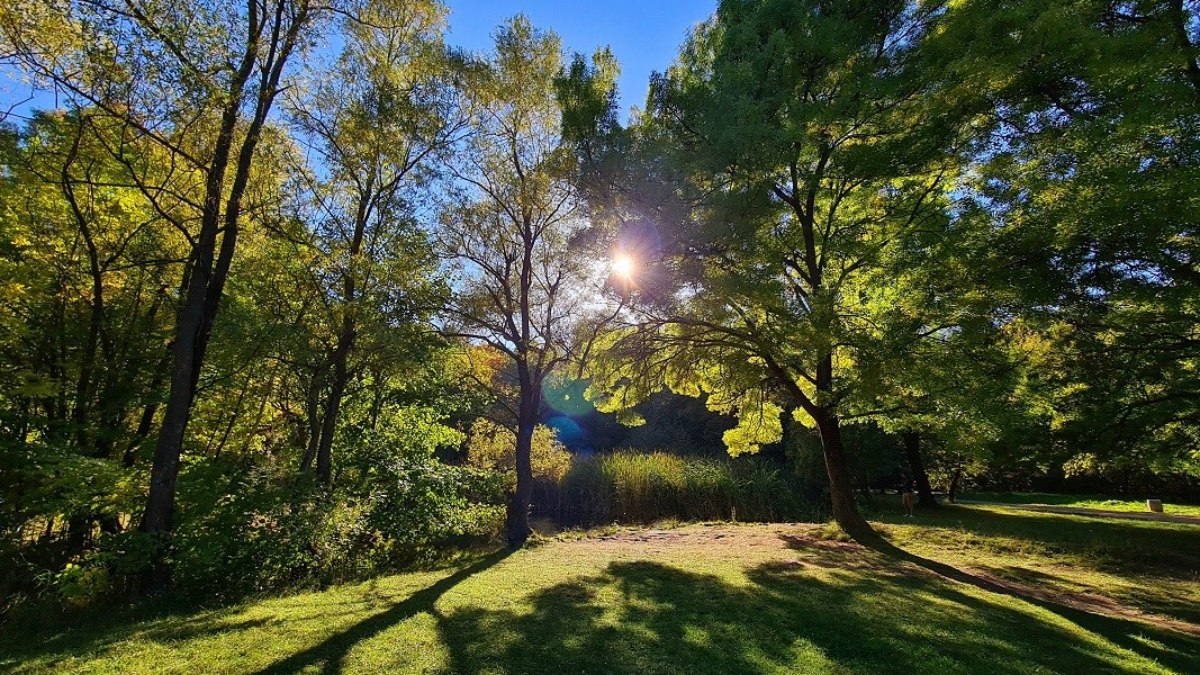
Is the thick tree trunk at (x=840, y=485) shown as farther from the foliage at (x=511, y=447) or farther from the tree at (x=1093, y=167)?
the foliage at (x=511, y=447)

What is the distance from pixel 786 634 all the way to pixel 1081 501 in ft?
80.9

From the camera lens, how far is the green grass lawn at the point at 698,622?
382 centimetres

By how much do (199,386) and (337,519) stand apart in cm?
352

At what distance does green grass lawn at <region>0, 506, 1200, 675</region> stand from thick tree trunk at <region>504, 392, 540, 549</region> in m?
2.87

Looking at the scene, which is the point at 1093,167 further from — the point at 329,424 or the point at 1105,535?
the point at 329,424

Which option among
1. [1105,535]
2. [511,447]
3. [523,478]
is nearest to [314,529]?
[523,478]

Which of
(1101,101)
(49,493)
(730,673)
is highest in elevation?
(1101,101)

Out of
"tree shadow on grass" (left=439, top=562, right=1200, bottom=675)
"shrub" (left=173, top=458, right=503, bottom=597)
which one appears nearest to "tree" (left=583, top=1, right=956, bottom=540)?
"tree shadow on grass" (left=439, top=562, right=1200, bottom=675)

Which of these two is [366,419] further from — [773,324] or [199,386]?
[773,324]

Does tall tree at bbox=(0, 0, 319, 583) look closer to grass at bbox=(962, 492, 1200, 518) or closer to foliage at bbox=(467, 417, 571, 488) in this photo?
foliage at bbox=(467, 417, 571, 488)

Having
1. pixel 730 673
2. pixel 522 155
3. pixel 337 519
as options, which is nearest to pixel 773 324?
pixel 730 673

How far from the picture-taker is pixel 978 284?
6.49 metres

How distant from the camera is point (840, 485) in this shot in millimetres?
10391

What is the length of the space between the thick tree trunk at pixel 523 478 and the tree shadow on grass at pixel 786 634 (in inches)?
215
